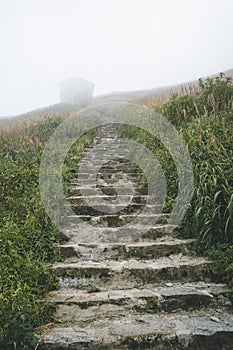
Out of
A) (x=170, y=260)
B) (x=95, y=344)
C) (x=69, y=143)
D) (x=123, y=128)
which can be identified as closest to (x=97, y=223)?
(x=170, y=260)

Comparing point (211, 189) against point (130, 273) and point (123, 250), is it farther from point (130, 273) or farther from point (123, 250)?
point (130, 273)

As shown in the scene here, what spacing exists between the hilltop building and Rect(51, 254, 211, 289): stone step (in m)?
25.8

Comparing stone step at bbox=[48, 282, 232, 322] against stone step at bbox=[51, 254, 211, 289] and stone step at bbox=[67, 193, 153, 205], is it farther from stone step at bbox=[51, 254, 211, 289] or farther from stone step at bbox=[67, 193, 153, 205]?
stone step at bbox=[67, 193, 153, 205]

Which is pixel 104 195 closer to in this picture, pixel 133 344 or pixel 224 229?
pixel 224 229

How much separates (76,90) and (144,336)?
29127mm

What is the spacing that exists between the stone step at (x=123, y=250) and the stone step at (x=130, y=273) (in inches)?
9.4

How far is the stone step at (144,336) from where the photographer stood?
8.45 ft

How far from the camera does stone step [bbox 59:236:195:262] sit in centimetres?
387

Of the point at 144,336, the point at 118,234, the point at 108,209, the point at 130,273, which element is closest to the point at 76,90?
Result: the point at 108,209

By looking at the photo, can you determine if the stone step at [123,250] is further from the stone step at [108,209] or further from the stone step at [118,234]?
the stone step at [108,209]

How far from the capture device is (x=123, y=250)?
156 inches

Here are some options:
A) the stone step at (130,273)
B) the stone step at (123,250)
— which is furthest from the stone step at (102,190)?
the stone step at (130,273)

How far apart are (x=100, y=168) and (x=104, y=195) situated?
1.42m

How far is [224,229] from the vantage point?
3.70 metres
